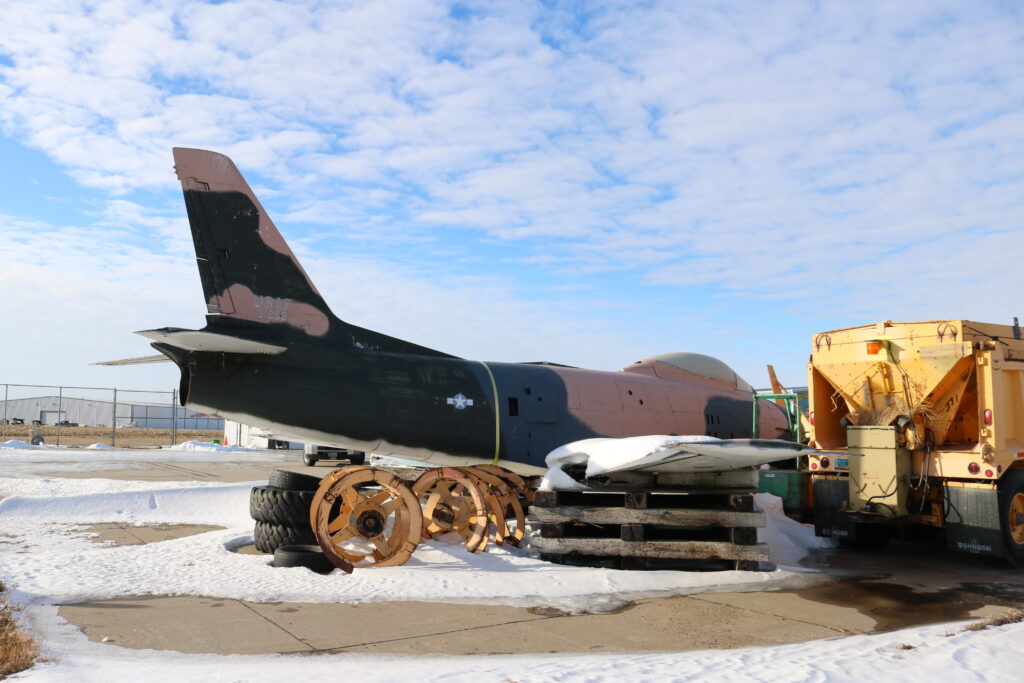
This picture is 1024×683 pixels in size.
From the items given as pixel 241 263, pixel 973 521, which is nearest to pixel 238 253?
pixel 241 263

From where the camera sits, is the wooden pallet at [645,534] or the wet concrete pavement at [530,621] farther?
the wooden pallet at [645,534]

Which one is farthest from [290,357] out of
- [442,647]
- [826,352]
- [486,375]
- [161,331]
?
[826,352]

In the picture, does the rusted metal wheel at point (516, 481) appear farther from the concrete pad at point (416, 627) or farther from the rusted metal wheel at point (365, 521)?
the concrete pad at point (416, 627)

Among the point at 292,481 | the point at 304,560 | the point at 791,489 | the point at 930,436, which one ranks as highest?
the point at 930,436

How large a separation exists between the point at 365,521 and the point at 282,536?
989 millimetres

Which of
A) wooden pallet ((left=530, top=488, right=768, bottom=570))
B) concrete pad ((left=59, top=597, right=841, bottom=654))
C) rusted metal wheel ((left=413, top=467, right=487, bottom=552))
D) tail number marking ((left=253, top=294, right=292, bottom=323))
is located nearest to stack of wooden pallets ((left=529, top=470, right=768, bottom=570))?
wooden pallet ((left=530, top=488, right=768, bottom=570))

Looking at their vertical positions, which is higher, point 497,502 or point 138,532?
point 497,502

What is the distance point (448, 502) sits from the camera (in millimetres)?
8805

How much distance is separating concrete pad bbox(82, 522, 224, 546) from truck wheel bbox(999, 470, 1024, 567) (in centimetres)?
959

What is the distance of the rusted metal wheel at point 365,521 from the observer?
7227 millimetres

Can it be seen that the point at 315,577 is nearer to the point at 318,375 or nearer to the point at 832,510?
the point at 318,375

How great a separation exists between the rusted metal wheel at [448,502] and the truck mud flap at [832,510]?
14.6 ft

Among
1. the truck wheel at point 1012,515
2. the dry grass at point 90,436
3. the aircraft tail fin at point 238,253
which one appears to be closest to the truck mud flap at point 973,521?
the truck wheel at point 1012,515

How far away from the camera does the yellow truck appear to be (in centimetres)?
834
